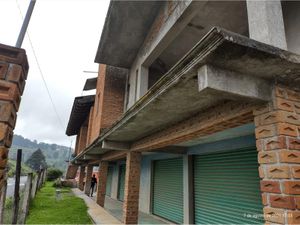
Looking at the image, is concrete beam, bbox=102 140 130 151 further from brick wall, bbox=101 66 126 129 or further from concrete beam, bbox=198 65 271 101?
concrete beam, bbox=198 65 271 101

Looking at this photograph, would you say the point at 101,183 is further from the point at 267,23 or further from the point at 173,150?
the point at 267,23

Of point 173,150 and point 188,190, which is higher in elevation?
point 173,150

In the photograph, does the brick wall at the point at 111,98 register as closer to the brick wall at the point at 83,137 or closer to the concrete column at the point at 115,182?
the concrete column at the point at 115,182

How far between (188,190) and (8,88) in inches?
268

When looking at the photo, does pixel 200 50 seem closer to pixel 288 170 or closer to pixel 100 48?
pixel 288 170

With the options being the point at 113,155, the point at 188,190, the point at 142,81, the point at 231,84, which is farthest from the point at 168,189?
the point at 231,84

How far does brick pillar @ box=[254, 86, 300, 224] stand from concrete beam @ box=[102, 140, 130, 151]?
510cm

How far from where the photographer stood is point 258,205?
16.9 ft

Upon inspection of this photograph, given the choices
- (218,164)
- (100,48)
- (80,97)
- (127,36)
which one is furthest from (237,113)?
(80,97)

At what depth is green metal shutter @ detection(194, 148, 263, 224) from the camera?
17.7 feet

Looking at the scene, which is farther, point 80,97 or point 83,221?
point 80,97

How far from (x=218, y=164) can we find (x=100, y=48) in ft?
20.3

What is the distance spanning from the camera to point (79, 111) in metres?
18.8

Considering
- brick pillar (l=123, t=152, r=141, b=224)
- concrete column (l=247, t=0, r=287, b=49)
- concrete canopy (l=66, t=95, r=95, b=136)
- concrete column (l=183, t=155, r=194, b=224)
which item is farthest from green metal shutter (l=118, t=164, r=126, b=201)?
concrete column (l=247, t=0, r=287, b=49)
